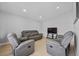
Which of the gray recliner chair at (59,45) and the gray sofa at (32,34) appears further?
the gray sofa at (32,34)

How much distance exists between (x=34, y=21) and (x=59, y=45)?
0.63 m

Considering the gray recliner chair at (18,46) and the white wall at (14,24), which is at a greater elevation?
the white wall at (14,24)

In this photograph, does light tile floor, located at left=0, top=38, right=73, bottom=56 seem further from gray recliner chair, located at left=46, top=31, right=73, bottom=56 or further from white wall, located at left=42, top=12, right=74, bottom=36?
white wall, located at left=42, top=12, right=74, bottom=36

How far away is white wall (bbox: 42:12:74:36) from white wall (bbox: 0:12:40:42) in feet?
0.61

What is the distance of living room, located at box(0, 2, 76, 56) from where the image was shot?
5.19ft

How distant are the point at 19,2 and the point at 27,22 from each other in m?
0.37

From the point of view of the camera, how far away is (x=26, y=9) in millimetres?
1639

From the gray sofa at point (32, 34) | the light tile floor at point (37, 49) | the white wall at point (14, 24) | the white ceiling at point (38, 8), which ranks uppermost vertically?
the white ceiling at point (38, 8)

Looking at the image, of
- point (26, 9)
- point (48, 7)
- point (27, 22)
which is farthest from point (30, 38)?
point (48, 7)

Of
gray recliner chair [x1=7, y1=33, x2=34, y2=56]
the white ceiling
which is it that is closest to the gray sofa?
gray recliner chair [x1=7, y1=33, x2=34, y2=56]

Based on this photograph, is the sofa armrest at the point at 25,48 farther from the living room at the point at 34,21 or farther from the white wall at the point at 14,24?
the white wall at the point at 14,24

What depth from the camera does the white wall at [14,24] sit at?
1600 millimetres

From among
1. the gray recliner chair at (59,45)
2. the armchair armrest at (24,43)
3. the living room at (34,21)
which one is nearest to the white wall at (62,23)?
the living room at (34,21)

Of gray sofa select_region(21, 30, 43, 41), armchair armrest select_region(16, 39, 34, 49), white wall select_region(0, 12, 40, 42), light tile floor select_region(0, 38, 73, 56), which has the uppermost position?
white wall select_region(0, 12, 40, 42)
